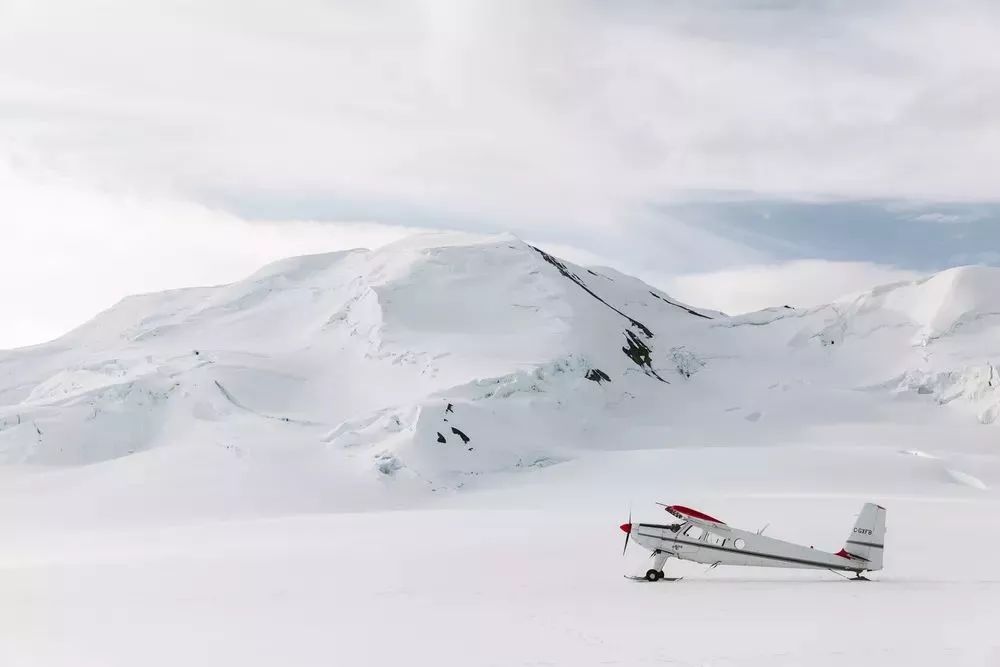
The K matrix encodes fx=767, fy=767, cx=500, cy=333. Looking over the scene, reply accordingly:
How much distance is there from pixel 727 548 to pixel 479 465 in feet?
111

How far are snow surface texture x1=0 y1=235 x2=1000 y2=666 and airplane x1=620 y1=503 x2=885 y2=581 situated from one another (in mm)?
600

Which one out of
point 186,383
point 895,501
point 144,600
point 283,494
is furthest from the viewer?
point 186,383

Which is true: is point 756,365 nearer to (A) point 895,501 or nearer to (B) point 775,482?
(B) point 775,482

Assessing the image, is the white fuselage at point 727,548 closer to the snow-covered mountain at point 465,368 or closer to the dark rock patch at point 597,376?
the snow-covered mountain at point 465,368

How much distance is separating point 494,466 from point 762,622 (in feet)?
129

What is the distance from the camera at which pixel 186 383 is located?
61.4 m

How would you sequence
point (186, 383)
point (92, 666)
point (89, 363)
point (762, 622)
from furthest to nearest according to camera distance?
point (89, 363)
point (186, 383)
point (762, 622)
point (92, 666)

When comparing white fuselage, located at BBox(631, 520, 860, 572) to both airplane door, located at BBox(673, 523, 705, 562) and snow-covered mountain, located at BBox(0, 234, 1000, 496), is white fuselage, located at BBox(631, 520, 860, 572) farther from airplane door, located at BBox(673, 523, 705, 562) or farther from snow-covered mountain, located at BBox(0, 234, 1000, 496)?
snow-covered mountain, located at BBox(0, 234, 1000, 496)

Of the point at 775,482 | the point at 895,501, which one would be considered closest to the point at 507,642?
the point at 895,501

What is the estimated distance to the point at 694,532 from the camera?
64.9 feet

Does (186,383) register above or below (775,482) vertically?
above

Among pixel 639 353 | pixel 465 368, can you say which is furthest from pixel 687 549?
pixel 639 353

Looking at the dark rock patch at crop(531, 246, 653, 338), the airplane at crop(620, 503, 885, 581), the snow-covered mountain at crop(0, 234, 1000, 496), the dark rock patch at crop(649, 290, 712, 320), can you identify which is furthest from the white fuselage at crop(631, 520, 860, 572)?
the dark rock patch at crop(649, 290, 712, 320)

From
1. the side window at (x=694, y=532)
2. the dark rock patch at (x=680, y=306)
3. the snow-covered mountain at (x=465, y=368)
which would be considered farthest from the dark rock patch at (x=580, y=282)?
the side window at (x=694, y=532)
